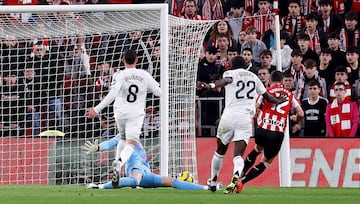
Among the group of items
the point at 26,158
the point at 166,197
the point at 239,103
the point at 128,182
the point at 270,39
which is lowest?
the point at 166,197

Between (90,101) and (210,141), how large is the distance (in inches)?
93.6

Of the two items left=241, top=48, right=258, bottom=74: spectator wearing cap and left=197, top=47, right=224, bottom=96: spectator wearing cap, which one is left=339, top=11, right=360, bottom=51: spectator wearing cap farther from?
left=197, top=47, right=224, bottom=96: spectator wearing cap

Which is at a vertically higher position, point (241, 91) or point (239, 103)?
point (241, 91)

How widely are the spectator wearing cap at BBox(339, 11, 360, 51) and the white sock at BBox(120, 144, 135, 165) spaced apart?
7.56 metres

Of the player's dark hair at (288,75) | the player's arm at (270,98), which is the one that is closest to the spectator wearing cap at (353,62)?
the player's dark hair at (288,75)

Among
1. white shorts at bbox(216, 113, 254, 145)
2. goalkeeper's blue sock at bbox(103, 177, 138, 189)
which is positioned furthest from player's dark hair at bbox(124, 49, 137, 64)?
goalkeeper's blue sock at bbox(103, 177, 138, 189)

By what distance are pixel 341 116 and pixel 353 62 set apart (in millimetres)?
1351

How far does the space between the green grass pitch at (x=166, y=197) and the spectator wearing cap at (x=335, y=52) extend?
210 inches

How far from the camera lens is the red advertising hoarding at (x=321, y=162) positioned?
21.3m

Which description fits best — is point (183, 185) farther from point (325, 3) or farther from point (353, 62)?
point (325, 3)

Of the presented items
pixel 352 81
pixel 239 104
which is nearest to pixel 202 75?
pixel 352 81

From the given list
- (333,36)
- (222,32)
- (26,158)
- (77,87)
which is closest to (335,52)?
(333,36)

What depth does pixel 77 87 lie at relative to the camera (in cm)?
2148

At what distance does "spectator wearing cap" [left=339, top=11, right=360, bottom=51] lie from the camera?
2319cm
